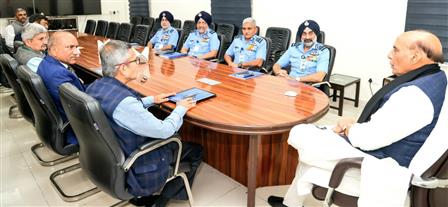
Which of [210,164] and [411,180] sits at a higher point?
[411,180]

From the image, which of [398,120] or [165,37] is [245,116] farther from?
[165,37]

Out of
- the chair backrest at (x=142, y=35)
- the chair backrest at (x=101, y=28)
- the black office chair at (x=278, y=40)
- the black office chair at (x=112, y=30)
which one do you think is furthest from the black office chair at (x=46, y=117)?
the chair backrest at (x=101, y=28)

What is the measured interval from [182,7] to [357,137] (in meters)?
5.69

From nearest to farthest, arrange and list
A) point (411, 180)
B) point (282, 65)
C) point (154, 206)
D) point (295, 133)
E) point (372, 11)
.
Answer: point (411, 180)
point (295, 133)
point (154, 206)
point (282, 65)
point (372, 11)

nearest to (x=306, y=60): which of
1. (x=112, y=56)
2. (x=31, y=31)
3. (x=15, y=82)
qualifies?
(x=112, y=56)

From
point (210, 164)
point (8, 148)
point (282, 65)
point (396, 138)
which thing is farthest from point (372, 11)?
point (8, 148)

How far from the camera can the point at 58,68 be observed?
213 centimetres

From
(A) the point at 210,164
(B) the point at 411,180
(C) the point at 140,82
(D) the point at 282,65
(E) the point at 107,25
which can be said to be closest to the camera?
(B) the point at 411,180

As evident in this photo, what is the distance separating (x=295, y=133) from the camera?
1590 millimetres

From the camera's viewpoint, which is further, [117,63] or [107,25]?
[107,25]

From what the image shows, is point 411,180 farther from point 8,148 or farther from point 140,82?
point 8,148

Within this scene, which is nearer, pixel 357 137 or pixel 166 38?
pixel 357 137

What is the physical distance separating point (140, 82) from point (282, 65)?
5.11ft

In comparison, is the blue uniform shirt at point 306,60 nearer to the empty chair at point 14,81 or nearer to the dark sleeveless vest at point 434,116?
the dark sleeveless vest at point 434,116
